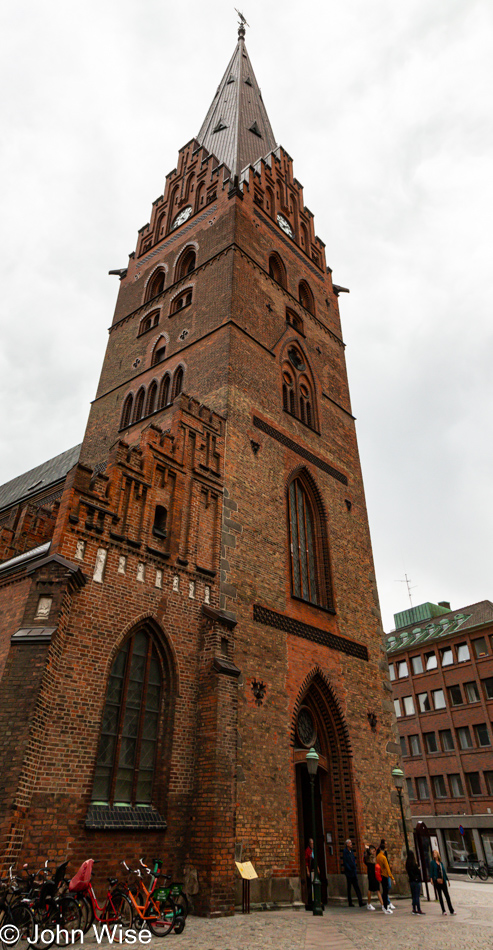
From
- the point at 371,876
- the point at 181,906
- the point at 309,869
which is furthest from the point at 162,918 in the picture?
the point at 371,876

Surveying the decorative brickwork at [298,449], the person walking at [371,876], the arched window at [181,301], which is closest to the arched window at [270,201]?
the arched window at [181,301]

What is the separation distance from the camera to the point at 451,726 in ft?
121

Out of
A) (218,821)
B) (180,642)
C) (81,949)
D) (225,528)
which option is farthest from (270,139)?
(81,949)

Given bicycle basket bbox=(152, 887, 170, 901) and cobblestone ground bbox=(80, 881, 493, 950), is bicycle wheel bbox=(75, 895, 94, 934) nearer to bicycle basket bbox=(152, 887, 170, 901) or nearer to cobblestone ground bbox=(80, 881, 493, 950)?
cobblestone ground bbox=(80, 881, 493, 950)

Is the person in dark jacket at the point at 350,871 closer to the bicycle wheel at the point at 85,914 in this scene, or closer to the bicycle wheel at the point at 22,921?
the bicycle wheel at the point at 85,914

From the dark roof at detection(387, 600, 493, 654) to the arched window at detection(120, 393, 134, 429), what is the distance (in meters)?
28.0

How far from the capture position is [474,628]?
123 ft

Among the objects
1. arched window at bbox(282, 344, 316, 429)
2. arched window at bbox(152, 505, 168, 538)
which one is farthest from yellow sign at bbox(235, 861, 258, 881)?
arched window at bbox(282, 344, 316, 429)

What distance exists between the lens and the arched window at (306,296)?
78.1 feet

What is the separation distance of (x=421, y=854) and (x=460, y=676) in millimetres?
21537

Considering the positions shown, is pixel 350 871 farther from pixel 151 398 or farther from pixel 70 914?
pixel 151 398

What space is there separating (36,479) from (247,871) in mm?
21342

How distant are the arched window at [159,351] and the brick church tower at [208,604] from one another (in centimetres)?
16

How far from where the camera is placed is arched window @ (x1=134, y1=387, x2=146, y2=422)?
19.3m
